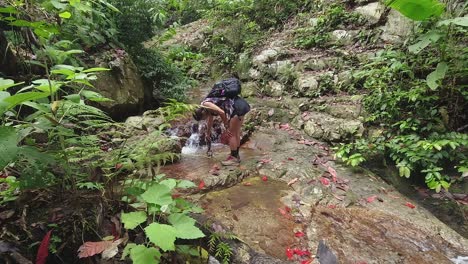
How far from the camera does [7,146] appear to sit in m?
1.34

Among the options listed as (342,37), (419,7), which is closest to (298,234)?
(419,7)

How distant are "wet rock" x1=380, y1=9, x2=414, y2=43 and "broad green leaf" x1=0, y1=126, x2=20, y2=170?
763 cm

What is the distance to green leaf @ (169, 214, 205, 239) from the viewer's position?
1.62 metres

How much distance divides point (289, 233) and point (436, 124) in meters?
3.01

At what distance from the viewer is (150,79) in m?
7.97

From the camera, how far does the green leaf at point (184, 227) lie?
63.9 inches

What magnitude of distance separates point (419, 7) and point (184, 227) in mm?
4080

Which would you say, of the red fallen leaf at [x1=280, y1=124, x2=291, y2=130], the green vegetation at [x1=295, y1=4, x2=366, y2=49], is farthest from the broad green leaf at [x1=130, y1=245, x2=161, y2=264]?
the green vegetation at [x1=295, y1=4, x2=366, y2=49]

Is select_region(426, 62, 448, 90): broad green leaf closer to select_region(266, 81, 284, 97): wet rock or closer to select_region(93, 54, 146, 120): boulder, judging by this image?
select_region(266, 81, 284, 97): wet rock

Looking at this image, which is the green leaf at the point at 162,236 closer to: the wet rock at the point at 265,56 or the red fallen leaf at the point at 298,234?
the red fallen leaf at the point at 298,234

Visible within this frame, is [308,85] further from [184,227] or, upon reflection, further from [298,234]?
[184,227]

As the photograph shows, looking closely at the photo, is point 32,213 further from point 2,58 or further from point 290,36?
point 290,36

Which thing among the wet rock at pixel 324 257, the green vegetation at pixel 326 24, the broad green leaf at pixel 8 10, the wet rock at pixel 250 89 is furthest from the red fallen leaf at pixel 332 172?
the green vegetation at pixel 326 24

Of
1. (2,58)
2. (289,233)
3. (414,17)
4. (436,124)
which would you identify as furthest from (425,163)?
(2,58)
